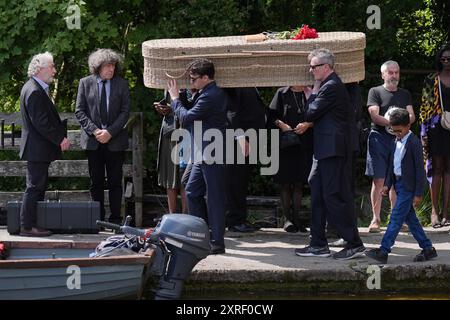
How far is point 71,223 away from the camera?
11992mm

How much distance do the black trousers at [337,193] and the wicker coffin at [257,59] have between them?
0.91 meters

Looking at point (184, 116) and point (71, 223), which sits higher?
point (184, 116)

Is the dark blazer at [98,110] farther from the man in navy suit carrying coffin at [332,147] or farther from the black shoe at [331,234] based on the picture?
the black shoe at [331,234]

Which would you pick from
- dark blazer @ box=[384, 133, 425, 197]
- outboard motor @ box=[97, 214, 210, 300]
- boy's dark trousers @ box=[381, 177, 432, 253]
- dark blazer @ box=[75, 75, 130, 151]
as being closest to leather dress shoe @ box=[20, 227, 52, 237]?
dark blazer @ box=[75, 75, 130, 151]

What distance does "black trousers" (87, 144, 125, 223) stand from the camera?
12117mm

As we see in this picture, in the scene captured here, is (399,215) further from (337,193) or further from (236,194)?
(236,194)

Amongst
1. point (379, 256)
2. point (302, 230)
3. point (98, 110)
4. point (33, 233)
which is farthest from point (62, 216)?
point (379, 256)

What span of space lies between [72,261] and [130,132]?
4174 mm

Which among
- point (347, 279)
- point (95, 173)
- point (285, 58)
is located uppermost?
point (285, 58)

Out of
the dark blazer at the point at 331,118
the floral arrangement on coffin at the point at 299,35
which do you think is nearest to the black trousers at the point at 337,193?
the dark blazer at the point at 331,118

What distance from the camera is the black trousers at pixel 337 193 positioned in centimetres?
1062

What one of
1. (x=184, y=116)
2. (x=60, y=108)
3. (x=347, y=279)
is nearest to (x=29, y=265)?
(x=184, y=116)

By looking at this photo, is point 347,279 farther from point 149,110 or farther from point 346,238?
point 149,110

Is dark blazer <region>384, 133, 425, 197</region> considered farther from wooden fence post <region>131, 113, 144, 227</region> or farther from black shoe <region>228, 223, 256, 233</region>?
wooden fence post <region>131, 113, 144, 227</region>
